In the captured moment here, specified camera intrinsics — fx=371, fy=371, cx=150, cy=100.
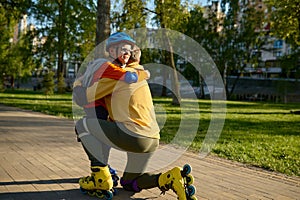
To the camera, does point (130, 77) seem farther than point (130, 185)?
No

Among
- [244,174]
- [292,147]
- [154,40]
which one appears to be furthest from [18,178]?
[154,40]

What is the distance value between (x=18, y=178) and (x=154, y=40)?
17129 mm

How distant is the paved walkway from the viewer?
434 centimetres

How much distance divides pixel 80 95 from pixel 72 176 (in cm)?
156

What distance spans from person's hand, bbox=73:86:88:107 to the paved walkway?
42.8 inches

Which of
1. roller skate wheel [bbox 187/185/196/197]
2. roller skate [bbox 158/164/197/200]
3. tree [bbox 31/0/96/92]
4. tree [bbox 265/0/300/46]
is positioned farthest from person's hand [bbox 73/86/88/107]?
tree [bbox 31/0/96/92]

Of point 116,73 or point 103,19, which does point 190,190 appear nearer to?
point 116,73

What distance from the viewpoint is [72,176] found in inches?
199

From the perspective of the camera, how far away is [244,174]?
5.64 meters

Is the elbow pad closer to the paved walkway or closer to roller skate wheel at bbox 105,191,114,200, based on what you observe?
roller skate wheel at bbox 105,191,114,200

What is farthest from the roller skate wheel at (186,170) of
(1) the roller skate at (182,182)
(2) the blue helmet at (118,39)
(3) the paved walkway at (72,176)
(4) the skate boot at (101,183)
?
(2) the blue helmet at (118,39)

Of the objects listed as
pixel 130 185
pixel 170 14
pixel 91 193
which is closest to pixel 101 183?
pixel 91 193

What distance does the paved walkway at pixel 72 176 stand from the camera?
4.34 meters

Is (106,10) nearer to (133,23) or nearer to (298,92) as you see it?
(133,23)
